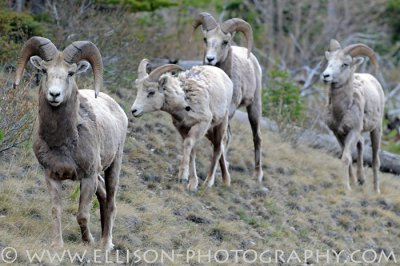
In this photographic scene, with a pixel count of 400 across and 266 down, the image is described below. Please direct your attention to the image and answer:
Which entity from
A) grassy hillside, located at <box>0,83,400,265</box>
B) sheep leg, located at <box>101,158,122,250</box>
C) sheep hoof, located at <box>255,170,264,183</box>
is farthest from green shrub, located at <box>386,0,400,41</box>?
sheep leg, located at <box>101,158,122,250</box>

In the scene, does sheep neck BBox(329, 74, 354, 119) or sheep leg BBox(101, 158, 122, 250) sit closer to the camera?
sheep leg BBox(101, 158, 122, 250)

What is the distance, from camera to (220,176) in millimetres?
13625

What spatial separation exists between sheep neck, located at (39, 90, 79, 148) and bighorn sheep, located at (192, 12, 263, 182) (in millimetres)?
4749

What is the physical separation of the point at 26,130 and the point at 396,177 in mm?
8246

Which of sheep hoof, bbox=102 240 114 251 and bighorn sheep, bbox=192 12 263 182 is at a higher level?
bighorn sheep, bbox=192 12 263 182

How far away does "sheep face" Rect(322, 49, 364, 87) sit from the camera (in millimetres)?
14164

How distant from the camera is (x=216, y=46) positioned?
13.1 meters

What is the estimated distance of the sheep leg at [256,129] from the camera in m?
14.0

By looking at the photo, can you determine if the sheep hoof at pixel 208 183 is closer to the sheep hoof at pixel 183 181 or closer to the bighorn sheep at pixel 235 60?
the sheep hoof at pixel 183 181

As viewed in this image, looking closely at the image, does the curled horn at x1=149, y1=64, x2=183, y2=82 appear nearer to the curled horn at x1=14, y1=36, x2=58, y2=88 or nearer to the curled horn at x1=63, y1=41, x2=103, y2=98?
the curled horn at x1=63, y1=41, x2=103, y2=98

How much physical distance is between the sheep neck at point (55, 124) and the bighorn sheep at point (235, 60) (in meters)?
4.75

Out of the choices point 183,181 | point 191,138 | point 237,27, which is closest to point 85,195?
point 191,138

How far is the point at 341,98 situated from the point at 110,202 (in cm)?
614

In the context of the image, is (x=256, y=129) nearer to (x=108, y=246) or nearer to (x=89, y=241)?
(x=108, y=246)
